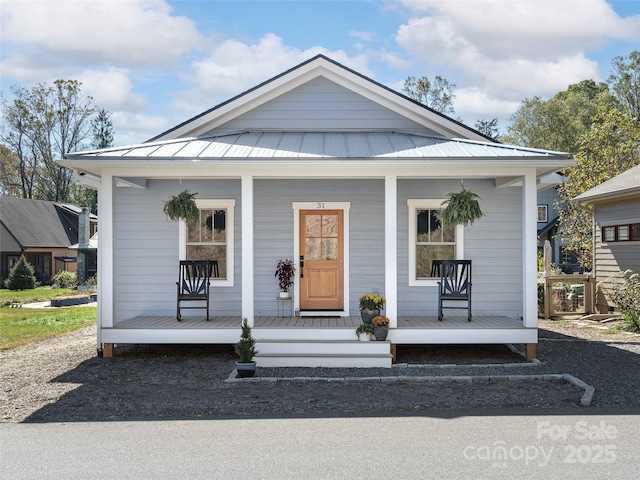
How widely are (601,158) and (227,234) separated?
14602 millimetres

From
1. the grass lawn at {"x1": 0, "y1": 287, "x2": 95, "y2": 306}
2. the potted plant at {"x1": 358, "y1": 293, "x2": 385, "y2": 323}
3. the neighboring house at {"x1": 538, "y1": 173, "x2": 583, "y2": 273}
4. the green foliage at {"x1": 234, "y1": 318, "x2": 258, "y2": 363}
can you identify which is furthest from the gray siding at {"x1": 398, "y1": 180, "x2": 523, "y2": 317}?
the neighboring house at {"x1": 538, "y1": 173, "x2": 583, "y2": 273}

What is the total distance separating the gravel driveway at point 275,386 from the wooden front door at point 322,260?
5.49 feet

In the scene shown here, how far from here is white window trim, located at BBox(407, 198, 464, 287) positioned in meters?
11.0

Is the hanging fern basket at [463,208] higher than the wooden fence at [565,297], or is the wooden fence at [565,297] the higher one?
the hanging fern basket at [463,208]

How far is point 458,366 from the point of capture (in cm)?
872

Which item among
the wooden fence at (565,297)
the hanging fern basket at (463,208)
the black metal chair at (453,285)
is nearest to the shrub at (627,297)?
the wooden fence at (565,297)

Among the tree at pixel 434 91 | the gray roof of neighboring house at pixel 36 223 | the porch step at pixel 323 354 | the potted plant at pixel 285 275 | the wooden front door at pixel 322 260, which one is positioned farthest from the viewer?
the tree at pixel 434 91

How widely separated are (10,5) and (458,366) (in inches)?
506

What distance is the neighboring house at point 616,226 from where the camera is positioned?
14.1 meters

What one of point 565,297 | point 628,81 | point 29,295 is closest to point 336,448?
point 565,297

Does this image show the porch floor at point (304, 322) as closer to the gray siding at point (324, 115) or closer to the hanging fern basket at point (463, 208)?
the hanging fern basket at point (463, 208)

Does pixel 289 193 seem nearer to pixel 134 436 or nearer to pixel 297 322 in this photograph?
pixel 297 322

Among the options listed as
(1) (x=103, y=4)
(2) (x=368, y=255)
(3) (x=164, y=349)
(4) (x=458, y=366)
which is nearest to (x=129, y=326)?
(3) (x=164, y=349)

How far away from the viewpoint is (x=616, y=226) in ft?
49.1
